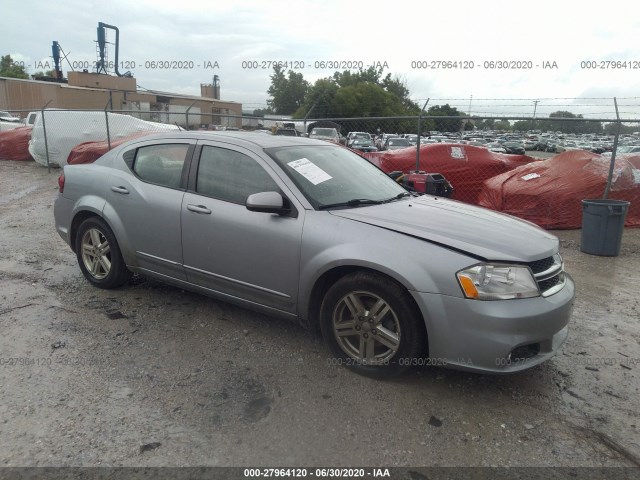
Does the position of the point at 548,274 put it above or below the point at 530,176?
below

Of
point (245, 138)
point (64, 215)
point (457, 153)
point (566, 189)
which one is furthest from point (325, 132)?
point (245, 138)

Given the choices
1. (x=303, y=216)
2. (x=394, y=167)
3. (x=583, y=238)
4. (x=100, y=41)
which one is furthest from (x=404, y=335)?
(x=100, y=41)

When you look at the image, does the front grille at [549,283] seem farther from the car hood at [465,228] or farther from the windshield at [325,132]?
the windshield at [325,132]

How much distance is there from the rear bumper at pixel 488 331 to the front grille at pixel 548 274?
0.35 feet

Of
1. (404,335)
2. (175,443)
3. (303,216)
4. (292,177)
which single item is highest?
(292,177)

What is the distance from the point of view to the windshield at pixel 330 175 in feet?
11.8

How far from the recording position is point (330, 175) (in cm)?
385

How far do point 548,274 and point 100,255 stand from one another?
12.8 feet

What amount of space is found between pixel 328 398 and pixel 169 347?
1356 mm

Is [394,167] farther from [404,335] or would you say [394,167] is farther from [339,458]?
[339,458]

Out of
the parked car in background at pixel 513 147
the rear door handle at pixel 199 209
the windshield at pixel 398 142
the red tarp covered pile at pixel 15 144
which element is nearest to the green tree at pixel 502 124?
the windshield at pixel 398 142

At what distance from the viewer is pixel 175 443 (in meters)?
2.60

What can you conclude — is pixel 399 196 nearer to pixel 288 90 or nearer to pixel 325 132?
pixel 325 132

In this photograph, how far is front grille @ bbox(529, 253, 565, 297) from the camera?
9.92ft
